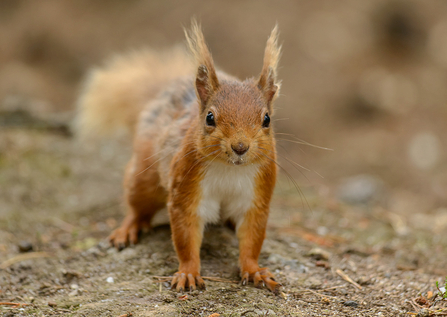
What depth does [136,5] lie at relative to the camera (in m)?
9.88

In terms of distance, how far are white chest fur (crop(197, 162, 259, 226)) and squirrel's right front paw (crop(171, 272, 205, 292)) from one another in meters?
0.32

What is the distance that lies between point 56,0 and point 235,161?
350 inches

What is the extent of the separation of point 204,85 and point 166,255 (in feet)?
3.68

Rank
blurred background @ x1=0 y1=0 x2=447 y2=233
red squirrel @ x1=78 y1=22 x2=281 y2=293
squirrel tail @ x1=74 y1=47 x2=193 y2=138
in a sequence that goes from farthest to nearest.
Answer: blurred background @ x1=0 y1=0 x2=447 y2=233 → squirrel tail @ x1=74 y1=47 x2=193 y2=138 → red squirrel @ x1=78 y1=22 x2=281 y2=293

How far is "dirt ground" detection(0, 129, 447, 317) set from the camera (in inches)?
96.6

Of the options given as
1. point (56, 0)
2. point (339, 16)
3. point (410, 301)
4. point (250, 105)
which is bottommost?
point (410, 301)

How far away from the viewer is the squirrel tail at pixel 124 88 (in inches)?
157

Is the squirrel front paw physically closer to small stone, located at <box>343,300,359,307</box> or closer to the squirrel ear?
small stone, located at <box>343,300,359,307</box>

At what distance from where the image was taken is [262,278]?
8.68 feet

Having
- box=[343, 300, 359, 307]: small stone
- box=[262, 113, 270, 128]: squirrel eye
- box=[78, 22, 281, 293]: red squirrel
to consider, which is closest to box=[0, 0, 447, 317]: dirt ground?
box=[343, 300, 359, 307]: small stone

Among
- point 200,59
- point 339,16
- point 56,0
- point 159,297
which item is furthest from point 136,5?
point 159,297

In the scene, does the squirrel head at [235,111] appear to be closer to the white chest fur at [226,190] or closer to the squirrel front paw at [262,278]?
the white chest fur at [226,190]

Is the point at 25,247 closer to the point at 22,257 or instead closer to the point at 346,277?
the point at 22,257

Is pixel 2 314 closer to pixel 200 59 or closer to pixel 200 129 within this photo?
pixel 200 129
